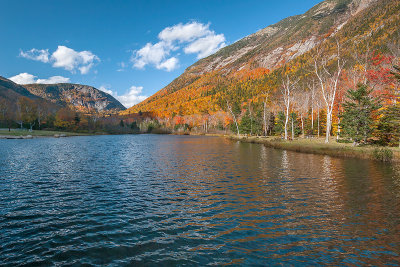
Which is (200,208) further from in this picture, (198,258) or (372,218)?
(372,218)

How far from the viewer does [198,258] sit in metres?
7.21

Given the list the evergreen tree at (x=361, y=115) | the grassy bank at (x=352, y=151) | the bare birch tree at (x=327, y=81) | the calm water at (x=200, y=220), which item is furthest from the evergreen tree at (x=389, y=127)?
the calm water at (x=200, y=220)

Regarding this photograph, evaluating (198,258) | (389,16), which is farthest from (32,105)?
(389,16)

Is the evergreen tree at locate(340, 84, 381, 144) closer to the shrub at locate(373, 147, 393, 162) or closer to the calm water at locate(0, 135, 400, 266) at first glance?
the shrub at locate(373, 147, 393, 162)

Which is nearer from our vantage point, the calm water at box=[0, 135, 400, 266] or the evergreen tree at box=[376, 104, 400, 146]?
the calm water at box=[0, 135, 400, 266]

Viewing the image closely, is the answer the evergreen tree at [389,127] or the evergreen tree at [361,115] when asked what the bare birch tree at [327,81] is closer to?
the evergreen tree at [361,115]

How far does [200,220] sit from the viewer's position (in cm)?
1034

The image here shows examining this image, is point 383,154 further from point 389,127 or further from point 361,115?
point 361,115

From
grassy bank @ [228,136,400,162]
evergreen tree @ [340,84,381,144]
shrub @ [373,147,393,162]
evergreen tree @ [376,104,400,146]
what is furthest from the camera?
evergreen tree @ [340,84,381,144]

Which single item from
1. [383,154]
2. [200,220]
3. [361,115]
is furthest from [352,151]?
[200,220]

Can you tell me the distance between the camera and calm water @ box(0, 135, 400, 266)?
7336 mm

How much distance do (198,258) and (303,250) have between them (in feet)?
12.5

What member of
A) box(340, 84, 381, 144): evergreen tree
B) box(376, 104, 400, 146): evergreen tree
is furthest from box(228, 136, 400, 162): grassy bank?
box(376, 104, 400, 146): evergreen tree

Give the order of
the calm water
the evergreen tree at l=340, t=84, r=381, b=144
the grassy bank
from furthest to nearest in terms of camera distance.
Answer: the evergreen tree at l=340, t=84, r=381, b=144 → the grassy bank → the calm water
